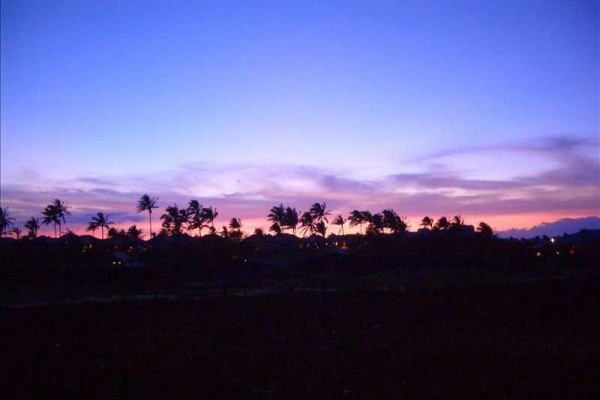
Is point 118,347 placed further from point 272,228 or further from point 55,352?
point 272,228

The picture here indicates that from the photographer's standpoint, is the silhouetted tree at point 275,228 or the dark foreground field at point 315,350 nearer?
the dark foreground field at point 315,350

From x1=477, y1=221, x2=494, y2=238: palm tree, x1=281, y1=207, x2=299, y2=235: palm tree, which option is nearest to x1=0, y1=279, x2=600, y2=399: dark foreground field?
x1=477, y1=221, x2=494, y2=238: palm tree

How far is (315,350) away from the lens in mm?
11641

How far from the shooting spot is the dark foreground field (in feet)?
28.2

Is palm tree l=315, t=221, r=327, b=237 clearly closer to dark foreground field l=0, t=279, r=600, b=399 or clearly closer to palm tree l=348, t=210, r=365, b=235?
palm tree l=348, t=210, r=365, b=235

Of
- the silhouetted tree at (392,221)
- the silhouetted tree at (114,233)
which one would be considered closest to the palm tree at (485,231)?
the silhouetted tree at (392,221)

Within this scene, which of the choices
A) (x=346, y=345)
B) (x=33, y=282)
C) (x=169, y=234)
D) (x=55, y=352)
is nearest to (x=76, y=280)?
(x=33, y=282)

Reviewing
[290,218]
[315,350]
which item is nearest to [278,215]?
[290,218]

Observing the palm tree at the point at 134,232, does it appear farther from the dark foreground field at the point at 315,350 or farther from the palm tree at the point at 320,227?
the dark foreground field at the point at 315,350

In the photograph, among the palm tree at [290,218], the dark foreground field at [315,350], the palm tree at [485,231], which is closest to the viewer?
the dark foreground field at [315,350]

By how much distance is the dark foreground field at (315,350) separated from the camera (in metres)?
8.59

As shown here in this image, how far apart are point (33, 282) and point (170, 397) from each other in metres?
38.1

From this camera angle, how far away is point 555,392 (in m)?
8.02

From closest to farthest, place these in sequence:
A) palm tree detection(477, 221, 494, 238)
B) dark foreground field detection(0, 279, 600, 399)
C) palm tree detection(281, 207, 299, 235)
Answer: dark foreground field detection(0, 279, 600, 399) < palm tree detection(477, 221, 494, 238) < palm tree detection(281, 207, 299, 235)
